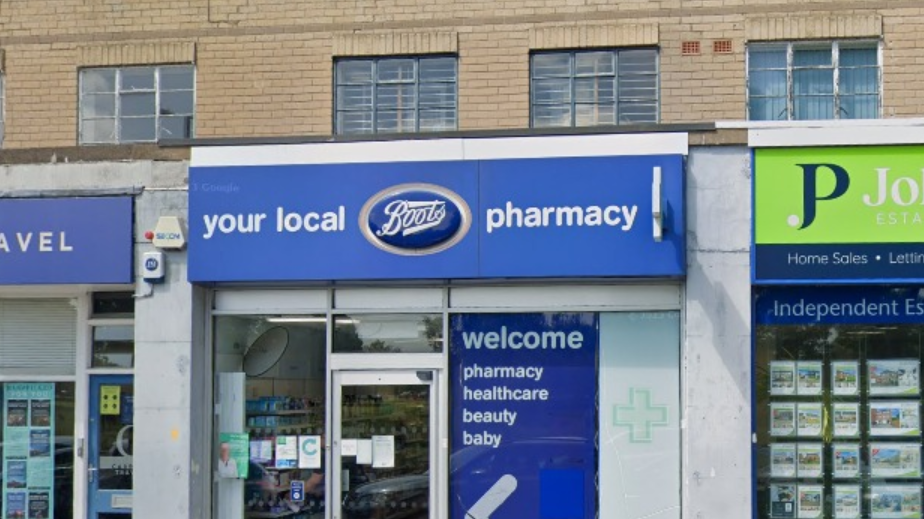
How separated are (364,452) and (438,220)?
7.14 feet

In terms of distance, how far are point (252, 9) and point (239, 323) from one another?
11.3 ft

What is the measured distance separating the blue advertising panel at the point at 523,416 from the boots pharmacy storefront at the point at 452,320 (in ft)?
0.06

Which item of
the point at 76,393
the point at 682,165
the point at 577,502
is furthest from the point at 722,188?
the point at 76,393

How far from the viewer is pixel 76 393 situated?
1309 cm

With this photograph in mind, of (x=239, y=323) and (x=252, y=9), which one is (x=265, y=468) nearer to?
(x=239, y=323)

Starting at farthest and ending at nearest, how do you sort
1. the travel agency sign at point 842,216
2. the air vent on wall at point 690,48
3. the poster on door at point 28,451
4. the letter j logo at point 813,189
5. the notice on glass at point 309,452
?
the air vent on wall at point 690,48, the poster on door at point 28,451, the notice on glass at point 309,452, the letter j logo at point 813,189, the travel agency sign at point 842,216

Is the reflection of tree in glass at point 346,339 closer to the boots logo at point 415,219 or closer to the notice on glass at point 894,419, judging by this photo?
the boots logo at point 415,219

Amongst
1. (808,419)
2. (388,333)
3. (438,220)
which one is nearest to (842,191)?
(808,419)

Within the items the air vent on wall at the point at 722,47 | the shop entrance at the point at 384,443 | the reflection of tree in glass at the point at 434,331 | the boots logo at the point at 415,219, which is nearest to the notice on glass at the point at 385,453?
the shop entrance at the point at 384,443

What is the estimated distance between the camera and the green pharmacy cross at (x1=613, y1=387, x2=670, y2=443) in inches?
459

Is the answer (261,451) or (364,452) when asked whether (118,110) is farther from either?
(364,452)

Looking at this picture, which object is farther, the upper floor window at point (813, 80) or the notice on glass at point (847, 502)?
the upper floor window at point (813, 80)

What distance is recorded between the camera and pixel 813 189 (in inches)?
448

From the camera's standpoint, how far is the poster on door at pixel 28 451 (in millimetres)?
13156
